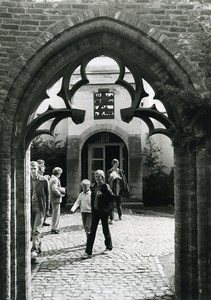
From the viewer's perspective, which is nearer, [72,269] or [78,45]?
[78,45]

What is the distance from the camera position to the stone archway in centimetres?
470

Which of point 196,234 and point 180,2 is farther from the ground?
point 180,2

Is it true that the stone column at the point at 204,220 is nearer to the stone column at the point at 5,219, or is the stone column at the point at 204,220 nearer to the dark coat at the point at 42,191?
the stone column at the point at 5,219

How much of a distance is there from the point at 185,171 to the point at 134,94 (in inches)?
50.5

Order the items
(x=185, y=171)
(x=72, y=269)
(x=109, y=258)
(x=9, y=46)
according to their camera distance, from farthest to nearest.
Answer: (x=109, y=258) < (x=72, y=269) < (x=185, y=171) < (x=9, y=46)

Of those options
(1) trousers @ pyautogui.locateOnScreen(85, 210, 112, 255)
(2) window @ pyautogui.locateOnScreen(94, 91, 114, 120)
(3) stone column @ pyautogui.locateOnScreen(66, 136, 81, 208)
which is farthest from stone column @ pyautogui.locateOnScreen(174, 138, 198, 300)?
(2) window @ pyautogui.locateOnScreen(94, 91, 114, 120)

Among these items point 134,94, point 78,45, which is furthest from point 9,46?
point 134,94

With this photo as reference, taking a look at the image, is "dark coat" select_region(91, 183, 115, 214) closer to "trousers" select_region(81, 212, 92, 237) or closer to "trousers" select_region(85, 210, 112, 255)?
"trousers" select_region(85, 210, 112, 255)

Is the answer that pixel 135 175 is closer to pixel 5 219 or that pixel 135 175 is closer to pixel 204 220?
pixel 204 220

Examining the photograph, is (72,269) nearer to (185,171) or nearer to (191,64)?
(185,171)

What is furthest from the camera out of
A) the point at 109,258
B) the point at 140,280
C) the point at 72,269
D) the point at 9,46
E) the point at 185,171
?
the point at 109,258

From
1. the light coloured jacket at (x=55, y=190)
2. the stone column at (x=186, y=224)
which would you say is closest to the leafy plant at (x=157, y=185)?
the light coloured jacket at (x=55, y=190)

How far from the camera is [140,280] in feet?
20.2

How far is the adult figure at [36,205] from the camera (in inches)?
281
